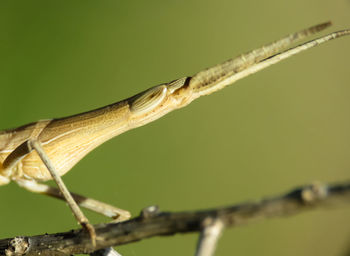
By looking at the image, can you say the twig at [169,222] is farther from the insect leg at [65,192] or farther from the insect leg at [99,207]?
the insect leg at [99,207]

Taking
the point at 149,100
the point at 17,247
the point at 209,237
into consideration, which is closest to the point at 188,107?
the point at 149,100

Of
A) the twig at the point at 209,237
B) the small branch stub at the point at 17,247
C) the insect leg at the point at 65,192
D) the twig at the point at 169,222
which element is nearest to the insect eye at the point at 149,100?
→ the insect leg at the point at 65,192

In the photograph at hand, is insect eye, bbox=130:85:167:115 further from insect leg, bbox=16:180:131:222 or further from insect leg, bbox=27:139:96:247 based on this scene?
insect leg, bbox=16:180:131:222

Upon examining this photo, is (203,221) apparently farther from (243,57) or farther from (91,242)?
(243,57)

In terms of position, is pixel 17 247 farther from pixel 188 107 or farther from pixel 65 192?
pixel 188 107

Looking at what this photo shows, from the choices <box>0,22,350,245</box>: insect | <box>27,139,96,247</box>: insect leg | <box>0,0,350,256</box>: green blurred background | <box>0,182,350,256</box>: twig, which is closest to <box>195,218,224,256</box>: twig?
<box>0,182,350,256</box>: twig

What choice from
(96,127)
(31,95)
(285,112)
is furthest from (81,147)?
(285,112)
